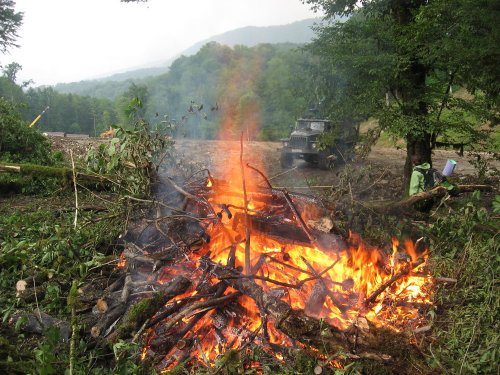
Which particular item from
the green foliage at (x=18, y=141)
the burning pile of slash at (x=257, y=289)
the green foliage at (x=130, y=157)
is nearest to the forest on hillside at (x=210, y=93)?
the green foliage at (x=18, y=141)

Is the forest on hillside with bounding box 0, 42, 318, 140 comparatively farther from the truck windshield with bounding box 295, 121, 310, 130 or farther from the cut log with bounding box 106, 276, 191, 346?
the cut log with bounding box 106, 276, 191, 346

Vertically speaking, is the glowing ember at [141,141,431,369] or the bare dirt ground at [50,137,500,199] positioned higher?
the glowing ember at [141,141,431,369]

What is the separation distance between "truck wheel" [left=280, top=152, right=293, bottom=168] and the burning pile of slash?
11.2 m

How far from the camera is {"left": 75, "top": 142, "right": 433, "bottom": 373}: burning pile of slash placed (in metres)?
3.51

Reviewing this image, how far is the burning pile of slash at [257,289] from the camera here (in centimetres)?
351

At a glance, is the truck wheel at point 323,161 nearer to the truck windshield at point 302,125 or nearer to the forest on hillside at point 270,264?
the truck windshield at point 302,125

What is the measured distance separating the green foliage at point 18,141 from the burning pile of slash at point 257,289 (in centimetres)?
774

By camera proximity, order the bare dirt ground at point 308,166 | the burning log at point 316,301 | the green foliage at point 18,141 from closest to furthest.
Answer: the burning log at point 316,301 < the green foliage at point 18,141 < the bare dirt ground at point 308,166

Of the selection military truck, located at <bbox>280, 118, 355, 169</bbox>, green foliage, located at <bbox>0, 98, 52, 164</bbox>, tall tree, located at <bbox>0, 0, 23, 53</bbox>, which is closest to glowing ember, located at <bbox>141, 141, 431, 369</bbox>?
green foliage, located at <bbox>0, 98, 52, 164</bbox>

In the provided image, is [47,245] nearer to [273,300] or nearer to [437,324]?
[273,300]

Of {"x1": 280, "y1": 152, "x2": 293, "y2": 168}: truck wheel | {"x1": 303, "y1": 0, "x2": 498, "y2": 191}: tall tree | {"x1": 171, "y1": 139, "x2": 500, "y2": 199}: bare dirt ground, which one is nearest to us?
{"x1": 303, "y1": 0, "x2": 498, "y2": 191}: tall tree

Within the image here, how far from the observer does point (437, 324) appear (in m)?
3.79

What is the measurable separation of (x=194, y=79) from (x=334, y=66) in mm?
73277

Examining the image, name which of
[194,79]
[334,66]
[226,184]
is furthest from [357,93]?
[194,79]
